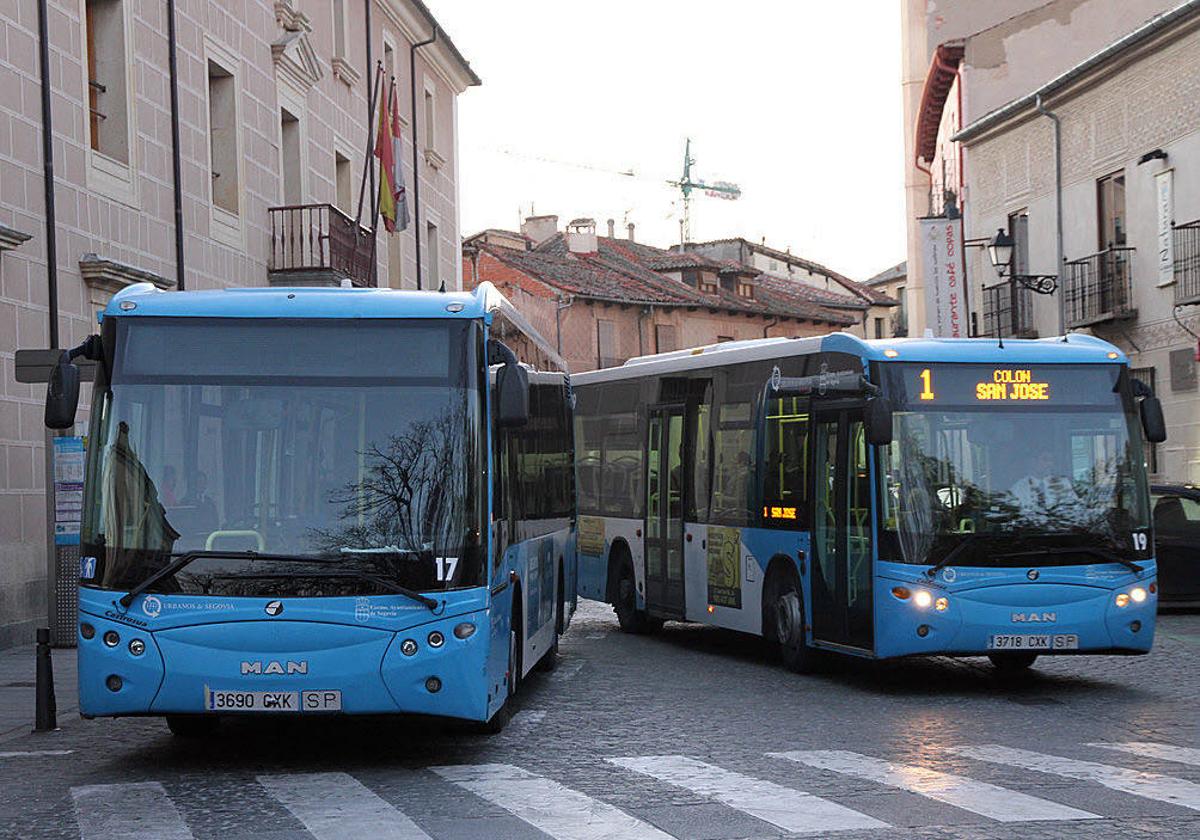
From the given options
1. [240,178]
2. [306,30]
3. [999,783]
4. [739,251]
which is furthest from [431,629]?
[739,251]

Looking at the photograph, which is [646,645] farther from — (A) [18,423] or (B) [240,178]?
(B) [240,178]

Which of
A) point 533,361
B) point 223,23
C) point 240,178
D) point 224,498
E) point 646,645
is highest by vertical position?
point 223,23

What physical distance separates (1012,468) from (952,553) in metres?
0.82

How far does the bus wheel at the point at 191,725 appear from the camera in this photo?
38.5 feet

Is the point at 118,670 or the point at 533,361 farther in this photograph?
the point at 533,361

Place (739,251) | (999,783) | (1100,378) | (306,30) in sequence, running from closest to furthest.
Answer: (999,783) < (1100,378) < (306,30) < (739,251)

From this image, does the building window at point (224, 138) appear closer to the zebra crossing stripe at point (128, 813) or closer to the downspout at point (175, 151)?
the downspout at point (175, 151)

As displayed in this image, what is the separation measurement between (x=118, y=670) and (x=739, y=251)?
76.3 m

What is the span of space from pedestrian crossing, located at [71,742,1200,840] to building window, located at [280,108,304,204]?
66.2ft

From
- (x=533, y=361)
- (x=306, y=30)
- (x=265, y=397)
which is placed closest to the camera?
(x=265, y=397)

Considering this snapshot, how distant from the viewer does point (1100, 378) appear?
14.6m

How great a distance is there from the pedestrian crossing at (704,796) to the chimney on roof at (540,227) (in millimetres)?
65644

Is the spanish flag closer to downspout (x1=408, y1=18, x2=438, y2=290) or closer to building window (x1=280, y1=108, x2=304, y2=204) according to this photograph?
building window (x1=280, y1=108, x2=304, y2=204)

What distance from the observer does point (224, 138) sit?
25.9m
